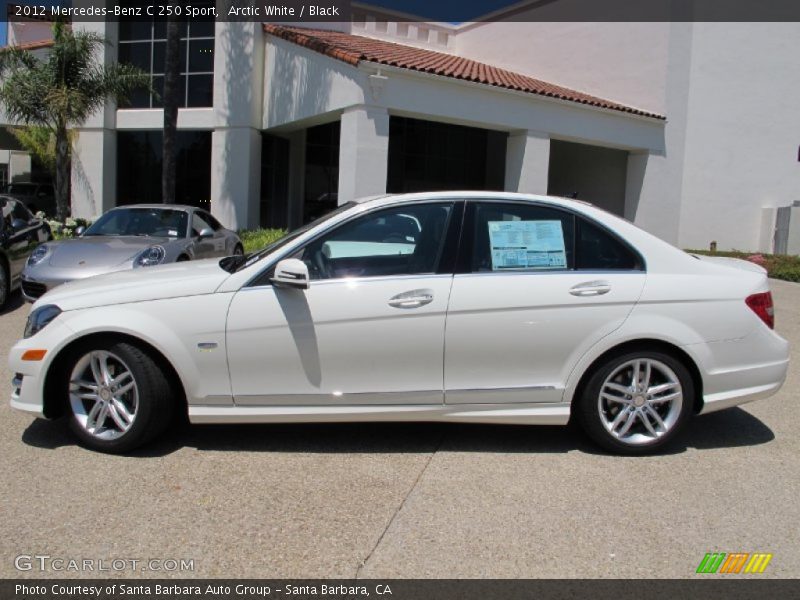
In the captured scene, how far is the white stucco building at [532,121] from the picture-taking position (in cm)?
1583

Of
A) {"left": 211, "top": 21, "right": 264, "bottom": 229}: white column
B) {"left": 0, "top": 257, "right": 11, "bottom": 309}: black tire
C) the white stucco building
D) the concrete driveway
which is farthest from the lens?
{"left": 211, "top": 21, "right": 264, "bottom": 229}: white column

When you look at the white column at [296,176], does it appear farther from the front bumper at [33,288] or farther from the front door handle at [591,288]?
the front door handle at [591,288]

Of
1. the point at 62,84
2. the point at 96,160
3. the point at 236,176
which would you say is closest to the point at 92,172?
the point at 96,160

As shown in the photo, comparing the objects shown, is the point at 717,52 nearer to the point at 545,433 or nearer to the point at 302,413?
the point at 545,433

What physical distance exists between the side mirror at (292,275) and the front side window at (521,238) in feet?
3.43

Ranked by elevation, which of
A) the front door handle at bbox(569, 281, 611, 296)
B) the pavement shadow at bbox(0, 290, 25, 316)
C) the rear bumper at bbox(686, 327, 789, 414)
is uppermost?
the front door handle at bbox(569, 281, 611, 296)

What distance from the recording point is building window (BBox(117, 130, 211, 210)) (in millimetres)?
19359

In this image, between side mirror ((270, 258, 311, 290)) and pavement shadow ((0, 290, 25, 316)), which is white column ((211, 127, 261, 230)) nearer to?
pavement shadow ((0, 290, 25, 316))

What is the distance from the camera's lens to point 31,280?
763cm

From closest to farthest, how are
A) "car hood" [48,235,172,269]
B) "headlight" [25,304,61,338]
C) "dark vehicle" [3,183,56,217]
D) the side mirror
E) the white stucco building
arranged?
1. the side mirror
2. "headlight" [25,304,61,338]
3. "car hood" [48,235,172,269]
4. the white stucco building
5. "dark vehicle" [3,183,56,217]

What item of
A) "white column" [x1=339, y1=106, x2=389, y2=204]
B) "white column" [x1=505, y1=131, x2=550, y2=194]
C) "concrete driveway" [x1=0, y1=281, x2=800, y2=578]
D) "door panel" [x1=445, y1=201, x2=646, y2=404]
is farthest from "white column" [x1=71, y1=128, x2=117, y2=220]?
"door panel" [x1=445, y1=201, x2=646, y2=404]

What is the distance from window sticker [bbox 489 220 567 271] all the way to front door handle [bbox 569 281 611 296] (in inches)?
6.9

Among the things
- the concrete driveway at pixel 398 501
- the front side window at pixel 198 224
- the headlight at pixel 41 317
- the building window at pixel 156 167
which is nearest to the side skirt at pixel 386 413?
the concrete driveway at pixel 398 501
